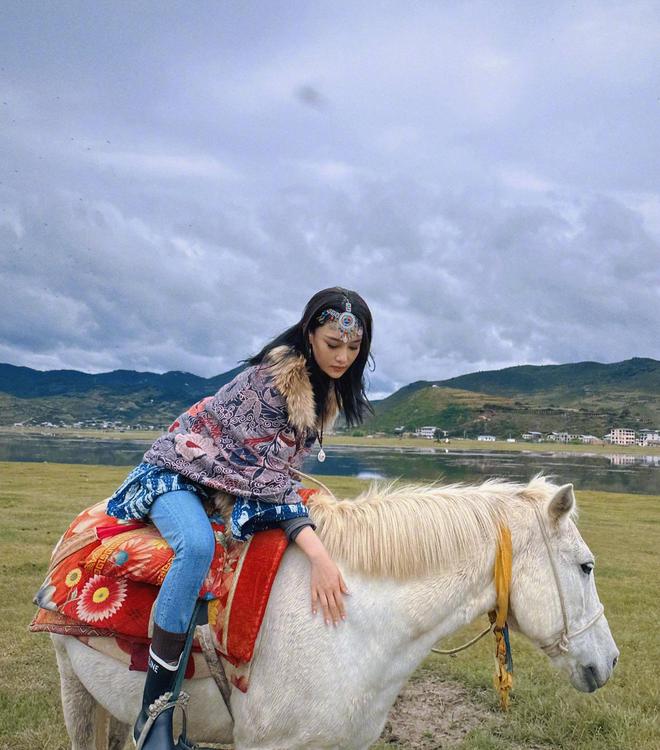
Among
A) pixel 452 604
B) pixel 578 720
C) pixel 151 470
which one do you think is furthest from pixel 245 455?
pixel 578 720

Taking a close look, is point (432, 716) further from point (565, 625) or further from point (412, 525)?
point (412, 525)

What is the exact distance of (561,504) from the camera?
298 centimetres

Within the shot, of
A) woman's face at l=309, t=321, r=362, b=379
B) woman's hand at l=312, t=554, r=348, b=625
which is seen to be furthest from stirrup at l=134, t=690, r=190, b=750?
woman's face at l=309, t=321, r=362, b=379

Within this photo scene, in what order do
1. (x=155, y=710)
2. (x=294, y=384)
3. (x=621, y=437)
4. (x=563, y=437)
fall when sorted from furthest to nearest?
(x=563, y=437) < (x=621, y=437) < (x=294, y=384) < (x=155, y=710)

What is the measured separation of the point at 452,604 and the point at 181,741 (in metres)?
1.55

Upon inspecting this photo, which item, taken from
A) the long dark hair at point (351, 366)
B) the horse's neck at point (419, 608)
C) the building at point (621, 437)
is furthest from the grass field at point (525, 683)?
the building at point (621, 437)

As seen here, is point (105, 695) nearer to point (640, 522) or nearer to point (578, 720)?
point (578, 720)

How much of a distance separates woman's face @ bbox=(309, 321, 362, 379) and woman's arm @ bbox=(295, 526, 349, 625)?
896 mm

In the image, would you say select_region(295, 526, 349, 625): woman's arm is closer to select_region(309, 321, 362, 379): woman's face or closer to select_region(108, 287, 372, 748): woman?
select_region(108, 287, 372, 748): woman

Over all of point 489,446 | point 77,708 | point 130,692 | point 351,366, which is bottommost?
point 489,446

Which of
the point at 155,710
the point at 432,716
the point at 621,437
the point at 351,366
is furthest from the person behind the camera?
the point at 621,437

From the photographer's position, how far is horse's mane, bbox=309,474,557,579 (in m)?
2.90

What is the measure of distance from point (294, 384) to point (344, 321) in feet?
1.44

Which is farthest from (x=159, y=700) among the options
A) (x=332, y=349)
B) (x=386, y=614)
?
(x=332, y=349)
